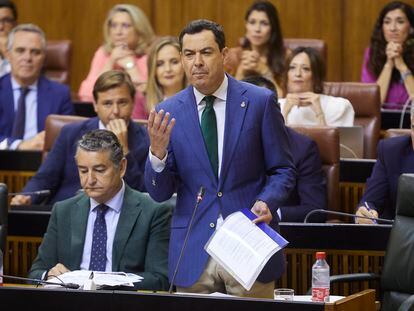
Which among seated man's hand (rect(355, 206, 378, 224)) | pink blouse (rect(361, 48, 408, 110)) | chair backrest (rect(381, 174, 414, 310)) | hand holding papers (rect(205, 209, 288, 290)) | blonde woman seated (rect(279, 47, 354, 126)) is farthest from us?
pink blouse (rect(361, 48, 408, 110))

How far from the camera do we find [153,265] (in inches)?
165

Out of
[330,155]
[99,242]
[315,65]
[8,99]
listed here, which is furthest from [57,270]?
[8,99]

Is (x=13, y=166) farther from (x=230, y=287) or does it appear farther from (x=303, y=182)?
(x=230, y=287)

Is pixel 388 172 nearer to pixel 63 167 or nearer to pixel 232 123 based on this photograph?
pixel 232 123

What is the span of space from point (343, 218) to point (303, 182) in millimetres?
427

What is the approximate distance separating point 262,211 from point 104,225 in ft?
3.38

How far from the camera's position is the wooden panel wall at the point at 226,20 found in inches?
321

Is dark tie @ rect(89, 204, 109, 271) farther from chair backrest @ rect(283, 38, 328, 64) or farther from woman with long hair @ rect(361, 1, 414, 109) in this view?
chair backrest @ rect(283, 38, 328, 64)

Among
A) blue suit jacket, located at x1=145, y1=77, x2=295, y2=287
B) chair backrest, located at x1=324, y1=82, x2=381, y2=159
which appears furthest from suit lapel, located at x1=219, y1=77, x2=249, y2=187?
chair backrest, located at x1=324, y1=82, x2=381, y2=159

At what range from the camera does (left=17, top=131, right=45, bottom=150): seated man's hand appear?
6.26 meters

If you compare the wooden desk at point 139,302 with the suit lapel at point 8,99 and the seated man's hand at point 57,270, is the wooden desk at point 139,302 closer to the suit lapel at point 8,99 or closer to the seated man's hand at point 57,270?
the seated man's hand at point 57,270

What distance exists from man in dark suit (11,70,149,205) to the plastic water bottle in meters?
1.87

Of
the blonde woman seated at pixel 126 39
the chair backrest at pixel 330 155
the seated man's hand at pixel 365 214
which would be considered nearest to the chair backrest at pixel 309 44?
the blonde woman seated at pixel 126 39

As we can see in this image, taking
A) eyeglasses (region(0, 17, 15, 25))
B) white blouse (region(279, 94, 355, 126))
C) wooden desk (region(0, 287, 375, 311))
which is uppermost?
eyeglasses (region(0, 17, 15, 25))
